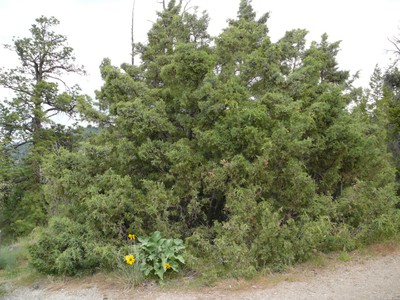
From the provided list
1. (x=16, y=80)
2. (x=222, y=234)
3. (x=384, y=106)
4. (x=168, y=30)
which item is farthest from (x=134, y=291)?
(x=16, y=80)

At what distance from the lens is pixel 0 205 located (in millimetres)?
12703

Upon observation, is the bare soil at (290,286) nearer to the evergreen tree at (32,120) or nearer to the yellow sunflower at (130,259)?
the yellow sunflower at (130,259)

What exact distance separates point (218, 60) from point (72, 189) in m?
3.60

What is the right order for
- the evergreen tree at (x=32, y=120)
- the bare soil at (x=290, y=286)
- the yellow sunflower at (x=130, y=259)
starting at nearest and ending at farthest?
the bare soil at (x=290, y=286) → the yellow sunflower at (x=130, y=259) → the evergreen tree at (x=32, y=120)

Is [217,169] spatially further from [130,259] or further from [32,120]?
[32,120]

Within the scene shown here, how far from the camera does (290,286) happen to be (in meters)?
4.12

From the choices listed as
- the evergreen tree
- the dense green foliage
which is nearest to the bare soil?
the dense green foliage

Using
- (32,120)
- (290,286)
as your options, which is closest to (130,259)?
(290,286)

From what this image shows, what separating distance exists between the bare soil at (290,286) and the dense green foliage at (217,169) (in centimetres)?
27

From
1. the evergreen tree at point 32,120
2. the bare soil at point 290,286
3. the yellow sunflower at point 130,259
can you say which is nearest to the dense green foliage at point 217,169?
the bare soil at point 290,286

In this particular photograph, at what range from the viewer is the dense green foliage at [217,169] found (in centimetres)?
487

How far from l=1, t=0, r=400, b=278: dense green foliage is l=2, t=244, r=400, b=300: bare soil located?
0.27 m

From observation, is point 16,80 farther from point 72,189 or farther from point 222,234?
point 222,234

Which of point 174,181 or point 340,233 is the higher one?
point 174,181
